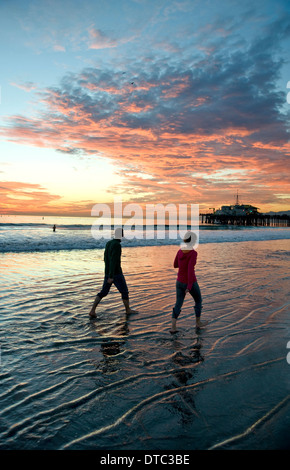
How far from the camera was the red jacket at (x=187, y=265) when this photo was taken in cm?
580

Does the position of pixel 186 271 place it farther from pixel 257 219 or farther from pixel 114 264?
pixel 257 219

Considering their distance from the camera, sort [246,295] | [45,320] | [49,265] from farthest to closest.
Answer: [49,265]
[246,295]
[45,320]

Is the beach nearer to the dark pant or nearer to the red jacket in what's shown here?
the dark pant

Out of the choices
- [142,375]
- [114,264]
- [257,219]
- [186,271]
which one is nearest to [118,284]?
[114,264]

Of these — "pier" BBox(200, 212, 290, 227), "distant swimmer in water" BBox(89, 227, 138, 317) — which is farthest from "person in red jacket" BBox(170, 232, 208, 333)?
"pier" BBox(200, 212, 290, 227)

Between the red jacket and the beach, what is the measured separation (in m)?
1.17

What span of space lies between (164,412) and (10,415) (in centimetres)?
184

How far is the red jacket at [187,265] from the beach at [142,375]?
1167 mm

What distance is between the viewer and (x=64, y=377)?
420 centimetres

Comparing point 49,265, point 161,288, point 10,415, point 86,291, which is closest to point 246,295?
point 161,288

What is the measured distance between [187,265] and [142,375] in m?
2.47

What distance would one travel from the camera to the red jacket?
5805 mm

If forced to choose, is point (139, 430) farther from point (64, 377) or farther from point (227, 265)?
point (227, 265)

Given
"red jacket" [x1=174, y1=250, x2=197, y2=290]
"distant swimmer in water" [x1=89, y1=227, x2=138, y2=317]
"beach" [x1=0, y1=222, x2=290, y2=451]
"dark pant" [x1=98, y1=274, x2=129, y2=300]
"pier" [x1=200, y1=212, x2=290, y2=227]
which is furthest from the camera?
"pier" [x1=200, y1=212, x2=290, y2=227]
